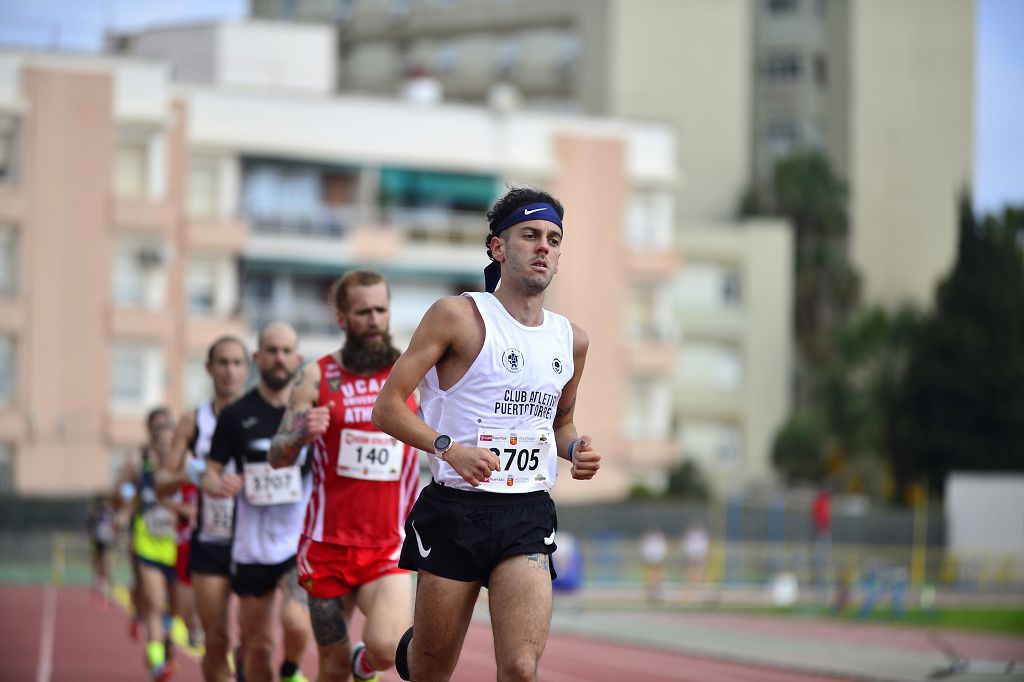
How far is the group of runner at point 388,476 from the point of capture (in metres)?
7.36

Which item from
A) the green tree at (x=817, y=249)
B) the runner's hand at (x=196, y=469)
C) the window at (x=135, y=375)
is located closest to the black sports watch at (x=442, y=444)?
the runner's hand at (x=196, y=469)

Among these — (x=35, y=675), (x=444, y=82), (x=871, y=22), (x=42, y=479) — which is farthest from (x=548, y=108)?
(x=35, y=675)

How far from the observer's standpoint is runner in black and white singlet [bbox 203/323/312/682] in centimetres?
1049

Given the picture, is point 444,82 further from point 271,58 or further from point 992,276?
point 992,276

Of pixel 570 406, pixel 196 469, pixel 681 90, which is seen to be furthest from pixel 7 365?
pixel 570 406

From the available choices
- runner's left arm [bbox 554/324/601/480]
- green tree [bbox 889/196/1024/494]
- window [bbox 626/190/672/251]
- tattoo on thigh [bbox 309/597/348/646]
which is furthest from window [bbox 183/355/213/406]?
runner's left arm [bbox 554/324/601/480]

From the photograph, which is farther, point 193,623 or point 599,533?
point 599,533

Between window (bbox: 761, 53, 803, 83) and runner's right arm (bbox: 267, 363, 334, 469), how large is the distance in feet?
247

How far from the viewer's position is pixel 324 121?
56.7 metres

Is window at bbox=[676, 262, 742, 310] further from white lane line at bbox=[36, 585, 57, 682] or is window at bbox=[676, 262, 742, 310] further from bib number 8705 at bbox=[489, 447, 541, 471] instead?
bib number 8705 at bbox=[489, 447, 541, 471]

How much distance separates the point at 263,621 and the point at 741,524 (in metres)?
45.3

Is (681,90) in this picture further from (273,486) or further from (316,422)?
(316,422)

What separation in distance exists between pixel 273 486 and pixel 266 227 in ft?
152

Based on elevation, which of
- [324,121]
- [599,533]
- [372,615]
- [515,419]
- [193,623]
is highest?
[324,121]
